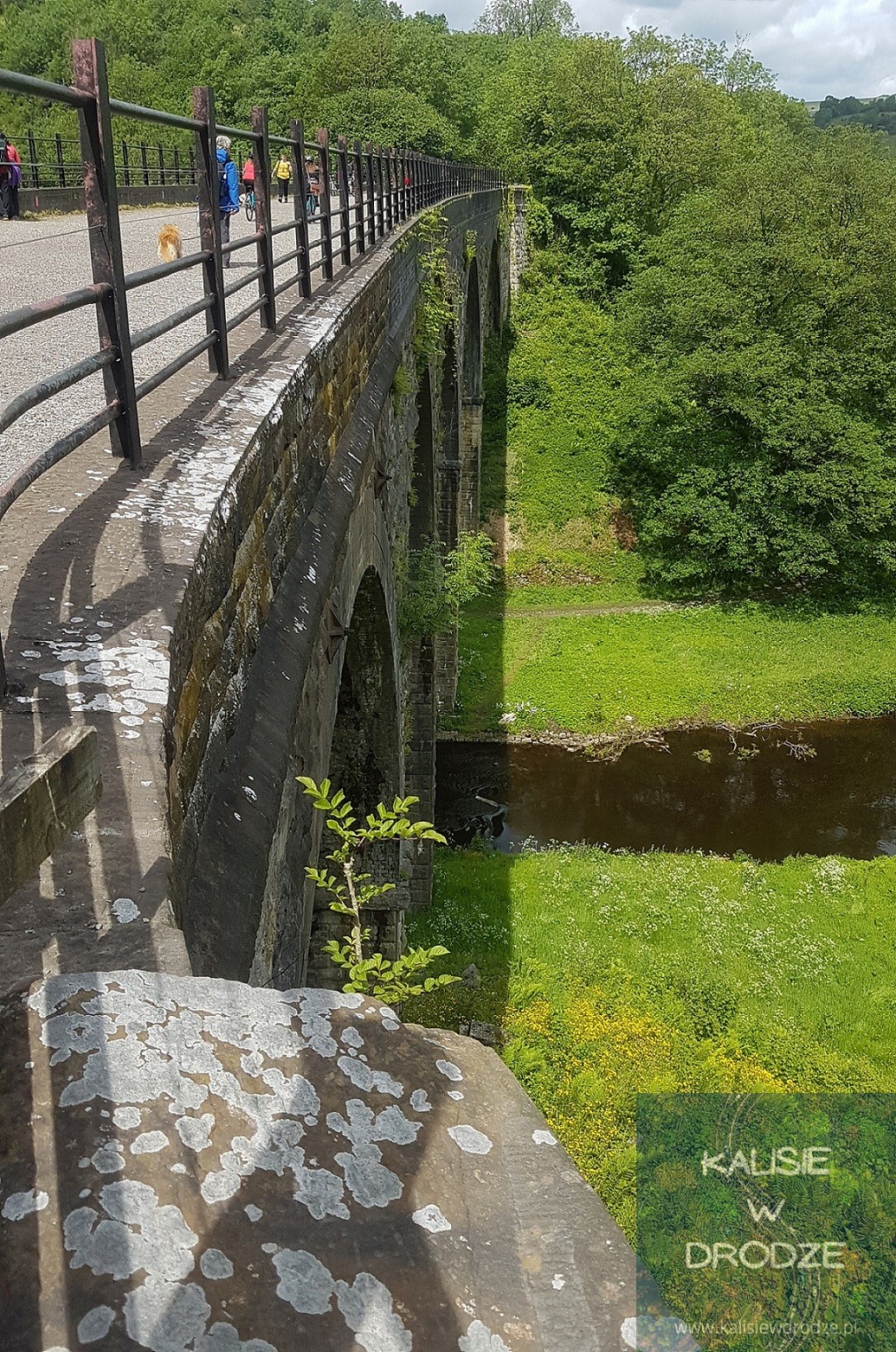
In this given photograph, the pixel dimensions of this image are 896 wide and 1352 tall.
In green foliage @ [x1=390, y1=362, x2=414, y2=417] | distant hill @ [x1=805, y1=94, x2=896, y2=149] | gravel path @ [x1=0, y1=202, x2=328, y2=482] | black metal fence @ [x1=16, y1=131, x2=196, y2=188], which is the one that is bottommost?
green foliage @ [x1=390, y1=362, x2=414, y2=417]

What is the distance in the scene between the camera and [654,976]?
12.0m

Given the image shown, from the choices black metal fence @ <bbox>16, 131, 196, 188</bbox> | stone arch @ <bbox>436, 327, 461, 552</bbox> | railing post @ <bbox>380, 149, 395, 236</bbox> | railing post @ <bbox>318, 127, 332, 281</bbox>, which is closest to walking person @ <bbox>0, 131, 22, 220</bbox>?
Answer: black metal fence @ <bbox>16, 131, 196, 188</bbox>

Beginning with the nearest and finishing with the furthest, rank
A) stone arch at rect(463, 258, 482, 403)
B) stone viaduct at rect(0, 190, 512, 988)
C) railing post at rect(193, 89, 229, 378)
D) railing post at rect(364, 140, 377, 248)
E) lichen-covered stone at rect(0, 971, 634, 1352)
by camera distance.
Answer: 1. lichen-covered stone at rect(0, 971, 634, 1352)
2. stone viaduct at rect(0, 190, 512, 988)
3. railing post at rect(193, 89, 229, 378)
4. railing post at rect(364, 140, 377, 248)
5. stone arch at rect(463, 258, 482, 403)

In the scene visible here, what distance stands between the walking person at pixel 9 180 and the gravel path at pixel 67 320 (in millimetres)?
742

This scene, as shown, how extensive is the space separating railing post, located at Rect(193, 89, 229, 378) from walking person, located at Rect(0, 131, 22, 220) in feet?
37.7

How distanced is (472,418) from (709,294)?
590 cm

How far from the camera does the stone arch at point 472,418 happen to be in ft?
70.6

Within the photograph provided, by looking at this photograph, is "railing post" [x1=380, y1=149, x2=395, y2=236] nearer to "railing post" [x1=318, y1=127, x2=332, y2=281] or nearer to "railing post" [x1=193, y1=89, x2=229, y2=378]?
"railing post" [x1=318, y1=127, x2=332, y2=281]

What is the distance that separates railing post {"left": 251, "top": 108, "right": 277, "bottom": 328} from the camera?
4.62m

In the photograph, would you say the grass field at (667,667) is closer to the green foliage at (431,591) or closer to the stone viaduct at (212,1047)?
the green foliage at (431,591)

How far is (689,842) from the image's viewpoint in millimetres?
16125

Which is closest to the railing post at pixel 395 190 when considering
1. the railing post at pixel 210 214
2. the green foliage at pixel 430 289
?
the green foliage at pixel 430 289

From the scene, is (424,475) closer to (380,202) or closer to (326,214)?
(380,202)

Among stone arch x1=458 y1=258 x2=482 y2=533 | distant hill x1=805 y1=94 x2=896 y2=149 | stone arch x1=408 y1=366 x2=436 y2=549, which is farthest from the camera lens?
distant hill x1=805 y1=94 x2=896 y2=149
